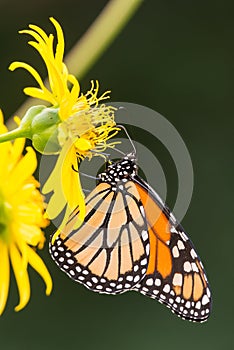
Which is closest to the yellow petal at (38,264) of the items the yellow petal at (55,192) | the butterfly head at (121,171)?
the yellow petal at (55,192)

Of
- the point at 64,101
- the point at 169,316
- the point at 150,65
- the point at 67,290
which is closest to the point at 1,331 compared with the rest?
the point at 67,290

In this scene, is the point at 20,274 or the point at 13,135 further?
the point at 20,274

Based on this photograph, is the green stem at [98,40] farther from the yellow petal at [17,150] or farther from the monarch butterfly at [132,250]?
the monarch butterfly at [132,250]

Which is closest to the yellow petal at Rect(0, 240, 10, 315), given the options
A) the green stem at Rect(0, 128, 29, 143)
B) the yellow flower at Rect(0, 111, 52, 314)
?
the yellow flower at Rect(0, 111, 52, 314)

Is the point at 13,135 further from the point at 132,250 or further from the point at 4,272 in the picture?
the point at 132,250

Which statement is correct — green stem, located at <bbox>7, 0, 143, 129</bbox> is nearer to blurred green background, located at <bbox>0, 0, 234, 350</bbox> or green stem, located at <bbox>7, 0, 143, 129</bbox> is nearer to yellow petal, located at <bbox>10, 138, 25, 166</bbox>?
yellow petal, located at <bbox>10, 138, 25, 166</bbox>

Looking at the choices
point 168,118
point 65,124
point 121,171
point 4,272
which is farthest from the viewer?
point 168,118

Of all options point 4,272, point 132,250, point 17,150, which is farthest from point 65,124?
point 132,250
